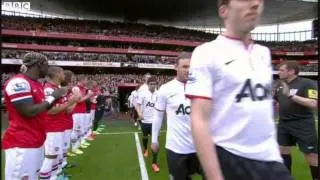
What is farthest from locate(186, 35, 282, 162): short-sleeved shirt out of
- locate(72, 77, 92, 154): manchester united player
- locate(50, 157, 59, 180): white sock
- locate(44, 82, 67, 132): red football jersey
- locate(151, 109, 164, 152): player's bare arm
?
locate(72, 77, 92, 154): manchester united player

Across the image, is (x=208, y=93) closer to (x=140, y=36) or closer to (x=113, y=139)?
(x=113, y=139)

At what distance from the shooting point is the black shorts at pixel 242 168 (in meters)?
2.81

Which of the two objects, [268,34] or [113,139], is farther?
[268,34]

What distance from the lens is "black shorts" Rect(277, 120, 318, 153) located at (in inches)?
321

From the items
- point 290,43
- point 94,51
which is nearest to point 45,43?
point 94,51

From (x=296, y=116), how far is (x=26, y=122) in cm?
483

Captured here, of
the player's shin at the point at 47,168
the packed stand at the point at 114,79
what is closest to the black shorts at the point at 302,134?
the player's shin at the point at 47,168

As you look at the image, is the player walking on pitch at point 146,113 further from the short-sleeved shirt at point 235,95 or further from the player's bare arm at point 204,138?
the player's bare arm at point 204,138

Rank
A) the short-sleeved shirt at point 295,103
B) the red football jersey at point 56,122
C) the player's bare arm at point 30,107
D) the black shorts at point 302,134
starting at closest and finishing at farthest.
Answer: the player's bare arm at point 30,107, the short-sleeved shirt at point 295,103, the black shorts at point 302,134, the red football jersey at point 56,122

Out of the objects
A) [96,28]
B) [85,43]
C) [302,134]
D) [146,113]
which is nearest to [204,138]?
[302,134]

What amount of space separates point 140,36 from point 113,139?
46521 mm

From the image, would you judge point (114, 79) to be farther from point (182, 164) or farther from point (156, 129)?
point (182, 164)

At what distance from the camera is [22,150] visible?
5.66 m

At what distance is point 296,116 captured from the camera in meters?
8.29
